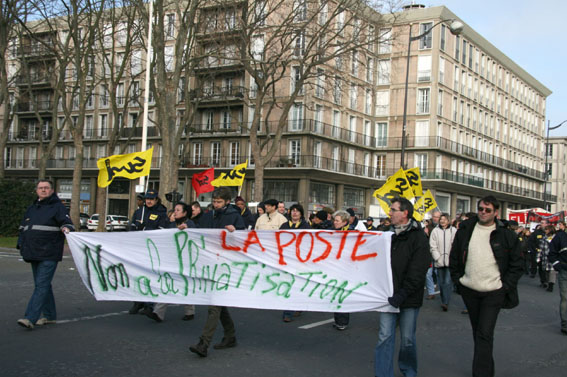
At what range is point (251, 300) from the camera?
22.0 ft

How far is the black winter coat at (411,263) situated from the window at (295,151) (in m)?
40.4

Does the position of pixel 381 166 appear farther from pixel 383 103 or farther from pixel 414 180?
pixel 414 180

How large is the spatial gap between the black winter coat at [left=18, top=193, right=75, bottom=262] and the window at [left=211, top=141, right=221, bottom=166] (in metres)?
42.1

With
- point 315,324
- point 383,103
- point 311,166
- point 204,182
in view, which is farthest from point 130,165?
point 383,103

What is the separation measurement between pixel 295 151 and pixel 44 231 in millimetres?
39528

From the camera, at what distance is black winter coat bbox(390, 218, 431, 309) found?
18.0 feet

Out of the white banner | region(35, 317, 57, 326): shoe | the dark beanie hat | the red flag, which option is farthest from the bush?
the white banner

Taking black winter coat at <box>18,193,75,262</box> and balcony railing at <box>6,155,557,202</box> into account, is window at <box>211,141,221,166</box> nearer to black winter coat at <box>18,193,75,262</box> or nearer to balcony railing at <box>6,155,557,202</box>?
balcony railing at <box>6,155,557,202</box>

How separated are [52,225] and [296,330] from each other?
3.54 meters

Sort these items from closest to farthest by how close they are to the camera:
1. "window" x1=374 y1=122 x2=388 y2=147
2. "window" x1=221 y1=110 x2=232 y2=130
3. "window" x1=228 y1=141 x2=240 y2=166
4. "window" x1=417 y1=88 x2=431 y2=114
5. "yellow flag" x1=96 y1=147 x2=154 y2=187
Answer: "yellow flag" x1=96 y1=147 x2=154 y2=187 < "window" x1=228 y1=141 x2=240 y2=166 < "window" x1=221 y1=110 x2=232 y2=130 < "window" x1=417 y1=88 x2=431 y2=114 < "window" x1=374 y1=122 x2=388 y2=147

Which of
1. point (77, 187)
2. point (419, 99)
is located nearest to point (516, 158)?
point (419, 99)

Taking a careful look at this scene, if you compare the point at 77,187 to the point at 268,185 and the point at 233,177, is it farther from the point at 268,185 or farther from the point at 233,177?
the point at 268,185

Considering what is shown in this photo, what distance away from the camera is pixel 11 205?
29016 millimetres

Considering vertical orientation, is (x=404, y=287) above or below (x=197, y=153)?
below
